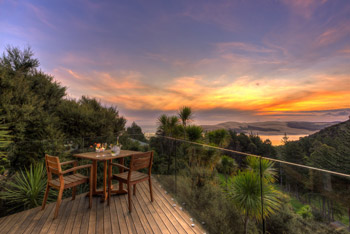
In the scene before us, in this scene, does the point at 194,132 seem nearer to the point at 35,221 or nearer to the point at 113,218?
the point at 113,218

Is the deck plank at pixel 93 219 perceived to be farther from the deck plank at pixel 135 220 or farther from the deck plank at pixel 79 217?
the deck plank at pixel 135 220

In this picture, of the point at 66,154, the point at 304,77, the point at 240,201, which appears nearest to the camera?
the point at 240,201

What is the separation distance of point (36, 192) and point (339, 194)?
414cm

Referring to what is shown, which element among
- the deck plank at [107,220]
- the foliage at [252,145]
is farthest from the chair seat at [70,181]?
the foliage at [252,145]

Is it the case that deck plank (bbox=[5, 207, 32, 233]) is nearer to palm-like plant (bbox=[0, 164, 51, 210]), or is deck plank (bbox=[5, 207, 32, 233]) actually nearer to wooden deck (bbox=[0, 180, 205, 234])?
wooden deck (bbox=[0, 180, 205, 234])

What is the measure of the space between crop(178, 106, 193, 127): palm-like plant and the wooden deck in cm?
541

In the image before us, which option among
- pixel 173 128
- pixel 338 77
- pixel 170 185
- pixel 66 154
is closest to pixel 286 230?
pixel 170 185

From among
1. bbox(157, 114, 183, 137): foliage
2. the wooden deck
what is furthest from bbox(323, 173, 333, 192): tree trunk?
bbox(157, 114, 183, 137): foliage

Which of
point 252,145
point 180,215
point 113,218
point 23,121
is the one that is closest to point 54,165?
point 113,218

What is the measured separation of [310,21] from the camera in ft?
23.1

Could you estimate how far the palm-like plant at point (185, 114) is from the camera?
26.5ft

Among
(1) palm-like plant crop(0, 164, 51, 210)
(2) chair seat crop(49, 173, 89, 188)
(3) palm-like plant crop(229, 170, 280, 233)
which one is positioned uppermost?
(3) palm-like plant crop(229, 170, 280, 233)

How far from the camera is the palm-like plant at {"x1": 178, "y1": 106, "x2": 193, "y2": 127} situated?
317 inches

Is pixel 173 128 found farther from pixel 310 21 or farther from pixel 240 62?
pixel 310 21
